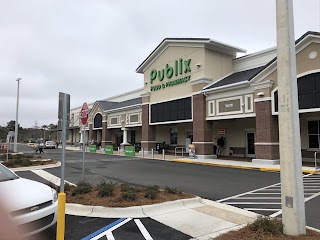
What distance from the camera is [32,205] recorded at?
4809mm

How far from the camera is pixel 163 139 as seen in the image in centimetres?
3462

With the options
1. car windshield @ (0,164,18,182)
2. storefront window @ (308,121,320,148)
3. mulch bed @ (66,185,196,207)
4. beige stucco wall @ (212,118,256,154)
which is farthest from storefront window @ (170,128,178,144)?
car windshield @ (0,164,18,182)

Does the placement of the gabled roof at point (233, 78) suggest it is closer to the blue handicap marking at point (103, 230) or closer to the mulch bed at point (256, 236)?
the blue handicap marking at point (103, 230)

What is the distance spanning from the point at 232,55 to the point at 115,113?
19.0 meters

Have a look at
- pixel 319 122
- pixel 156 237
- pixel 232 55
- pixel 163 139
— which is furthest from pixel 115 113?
pixel 156 237

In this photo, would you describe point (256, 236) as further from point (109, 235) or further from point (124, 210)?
point (124, 210)

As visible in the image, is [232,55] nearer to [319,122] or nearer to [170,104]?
[170,104]

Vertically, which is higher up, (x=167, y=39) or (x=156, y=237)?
(x=167, y=39)

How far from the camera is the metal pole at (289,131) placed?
16.4 feet

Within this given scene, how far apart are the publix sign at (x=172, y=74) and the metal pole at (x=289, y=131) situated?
67.8 ft

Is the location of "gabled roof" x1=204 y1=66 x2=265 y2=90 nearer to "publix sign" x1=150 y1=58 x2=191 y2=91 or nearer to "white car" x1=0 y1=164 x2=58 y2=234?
"publix sign" x1=150 y1=58 x2=191 y2=91

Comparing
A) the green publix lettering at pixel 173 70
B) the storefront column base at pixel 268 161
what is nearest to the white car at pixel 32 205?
the storefront column base at pixel 268 161

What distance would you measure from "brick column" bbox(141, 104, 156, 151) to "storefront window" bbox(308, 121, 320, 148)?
16.1 meters

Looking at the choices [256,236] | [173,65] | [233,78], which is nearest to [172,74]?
[173,65]
